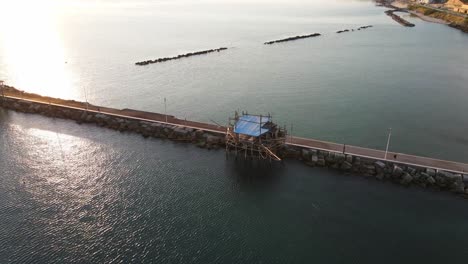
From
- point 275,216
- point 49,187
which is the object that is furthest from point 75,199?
point 275,216

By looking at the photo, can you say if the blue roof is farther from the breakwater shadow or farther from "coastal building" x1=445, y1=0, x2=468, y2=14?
"coastal building" x1=445, y1=0, x2=468, y2=14

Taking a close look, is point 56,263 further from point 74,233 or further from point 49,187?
point 49,187

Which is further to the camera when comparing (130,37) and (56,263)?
(130,37)

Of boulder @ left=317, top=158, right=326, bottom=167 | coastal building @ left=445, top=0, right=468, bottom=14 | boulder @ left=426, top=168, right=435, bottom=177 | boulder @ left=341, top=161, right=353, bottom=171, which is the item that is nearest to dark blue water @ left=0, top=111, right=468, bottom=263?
boulder @ left=317, top=158, right=326, bottom=167

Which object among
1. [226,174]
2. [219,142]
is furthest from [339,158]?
[219,142]

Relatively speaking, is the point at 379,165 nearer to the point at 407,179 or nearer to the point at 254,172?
the point at 407,179

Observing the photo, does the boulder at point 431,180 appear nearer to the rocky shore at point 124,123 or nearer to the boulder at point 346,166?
the boulder at point 346,166

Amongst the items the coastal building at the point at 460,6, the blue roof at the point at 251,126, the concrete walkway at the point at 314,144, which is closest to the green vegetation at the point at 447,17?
the coastal building at the point at 460,6
